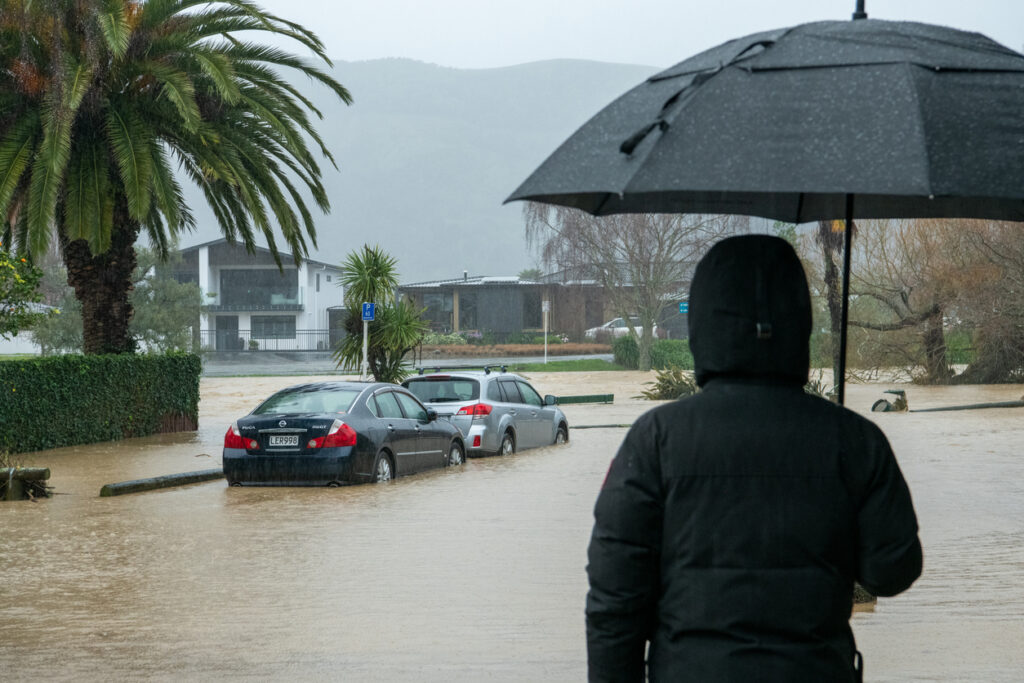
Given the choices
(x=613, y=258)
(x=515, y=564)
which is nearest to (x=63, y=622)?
(x=515, y=564)

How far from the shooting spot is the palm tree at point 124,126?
20344 mm

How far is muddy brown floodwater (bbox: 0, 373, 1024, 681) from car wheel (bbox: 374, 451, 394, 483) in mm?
404

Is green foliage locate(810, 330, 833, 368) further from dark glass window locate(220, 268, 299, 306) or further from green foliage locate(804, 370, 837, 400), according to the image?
dark glass window locate(220, 268, 299, 306)

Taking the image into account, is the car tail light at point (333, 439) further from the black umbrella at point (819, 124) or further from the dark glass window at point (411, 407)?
the black umbrella at point (819, 124)

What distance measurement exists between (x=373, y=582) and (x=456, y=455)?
31.6 ft

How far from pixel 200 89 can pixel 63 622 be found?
54.4 feet

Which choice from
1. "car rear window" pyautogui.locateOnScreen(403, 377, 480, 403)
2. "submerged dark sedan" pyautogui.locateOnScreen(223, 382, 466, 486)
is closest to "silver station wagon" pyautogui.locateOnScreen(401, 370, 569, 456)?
"car rear window" pyautogui.locateOnScreen(403, 377, 480, 403)

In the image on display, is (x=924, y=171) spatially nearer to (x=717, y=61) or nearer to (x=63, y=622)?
(x=717, y=61)

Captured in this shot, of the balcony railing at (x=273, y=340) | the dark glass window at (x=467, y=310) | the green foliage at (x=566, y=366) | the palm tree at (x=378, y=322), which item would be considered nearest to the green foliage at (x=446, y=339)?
the balcony railing at (x=273, y=340)

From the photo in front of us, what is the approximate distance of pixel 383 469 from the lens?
1698cm

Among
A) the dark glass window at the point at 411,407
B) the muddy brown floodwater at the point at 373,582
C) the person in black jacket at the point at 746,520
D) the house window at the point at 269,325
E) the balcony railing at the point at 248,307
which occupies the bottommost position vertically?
the muddy brown floodwater at the point at 373,582

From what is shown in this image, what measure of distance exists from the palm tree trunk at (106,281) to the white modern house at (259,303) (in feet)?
189

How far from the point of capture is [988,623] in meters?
8.10

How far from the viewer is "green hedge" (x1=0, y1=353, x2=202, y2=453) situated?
67.9 feet
